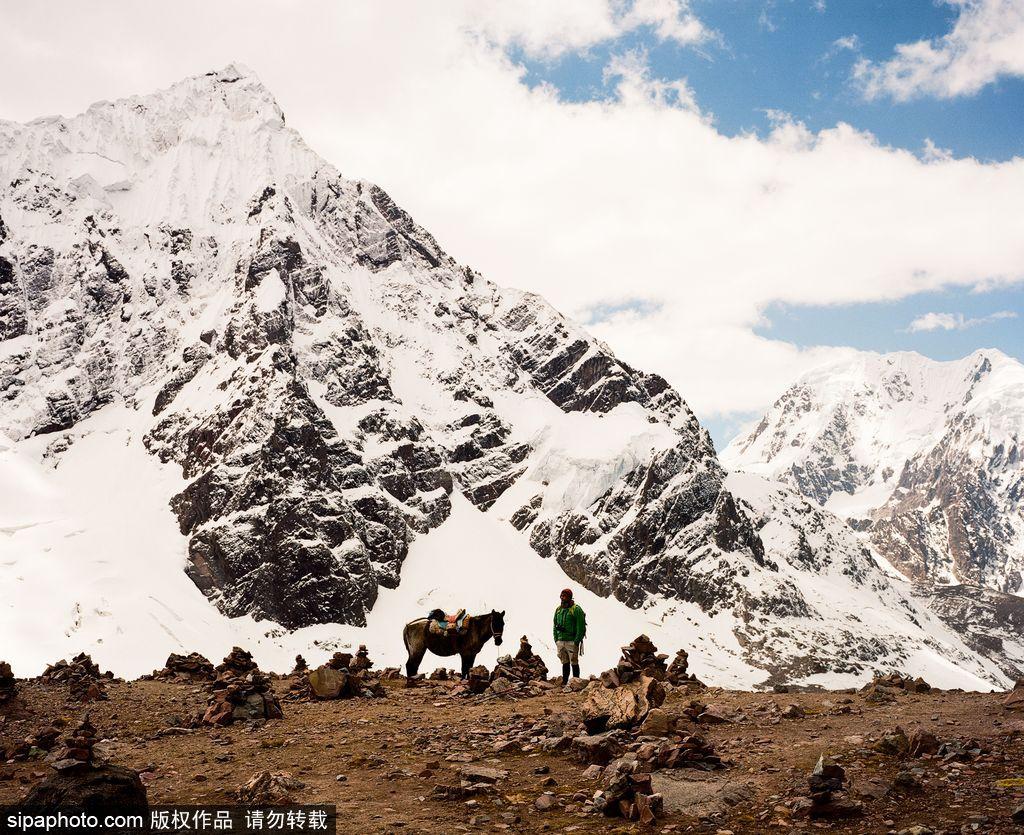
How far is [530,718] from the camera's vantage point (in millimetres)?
18359

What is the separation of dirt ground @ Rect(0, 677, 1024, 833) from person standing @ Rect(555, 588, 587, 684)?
111 inches

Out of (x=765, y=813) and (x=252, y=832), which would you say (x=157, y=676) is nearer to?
(x=252, y=832)

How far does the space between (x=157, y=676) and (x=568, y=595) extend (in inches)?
674

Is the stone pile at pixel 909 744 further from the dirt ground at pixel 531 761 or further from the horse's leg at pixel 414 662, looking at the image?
the horse's leg at pixel 414 662

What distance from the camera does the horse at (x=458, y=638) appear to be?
28.5 meters

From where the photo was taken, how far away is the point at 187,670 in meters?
31.8

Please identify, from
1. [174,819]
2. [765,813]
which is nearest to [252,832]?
[174,819]

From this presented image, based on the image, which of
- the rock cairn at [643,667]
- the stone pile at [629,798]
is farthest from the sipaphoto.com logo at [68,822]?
the rock cairn at [643,667]

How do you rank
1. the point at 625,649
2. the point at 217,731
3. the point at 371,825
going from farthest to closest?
1. the point at 625,649
2. the point at 217,731
3. the point at 371,825

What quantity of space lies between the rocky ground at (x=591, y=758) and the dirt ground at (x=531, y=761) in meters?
0.04

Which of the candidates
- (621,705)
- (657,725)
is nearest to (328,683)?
(621,705)

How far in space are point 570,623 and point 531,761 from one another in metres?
10.6

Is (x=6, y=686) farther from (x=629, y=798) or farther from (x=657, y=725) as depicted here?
(x=629, y=798)

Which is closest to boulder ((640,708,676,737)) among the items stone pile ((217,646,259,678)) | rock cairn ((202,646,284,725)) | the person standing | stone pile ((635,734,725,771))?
stone pile ((635,734,725,771))
